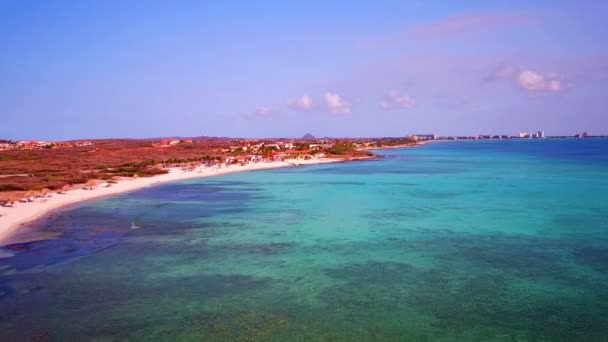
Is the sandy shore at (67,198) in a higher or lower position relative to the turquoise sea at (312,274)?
higher

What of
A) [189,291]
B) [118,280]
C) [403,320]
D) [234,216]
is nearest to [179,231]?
[234,216]

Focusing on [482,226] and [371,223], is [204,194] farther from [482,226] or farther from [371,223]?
[482,226]

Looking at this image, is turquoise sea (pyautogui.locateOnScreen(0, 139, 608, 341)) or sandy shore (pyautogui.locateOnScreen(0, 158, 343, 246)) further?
sandy shore (pyautogui.locateOnScreen(0, 158, 343, 246))

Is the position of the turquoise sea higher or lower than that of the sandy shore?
lower

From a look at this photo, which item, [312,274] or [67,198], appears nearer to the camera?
[312,274]

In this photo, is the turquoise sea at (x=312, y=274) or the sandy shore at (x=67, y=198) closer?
the turquoise sea at (x=312, y=274)
